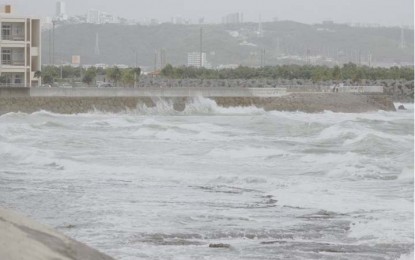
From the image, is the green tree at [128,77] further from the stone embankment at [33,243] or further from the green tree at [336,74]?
the stone embankment at [33,243]

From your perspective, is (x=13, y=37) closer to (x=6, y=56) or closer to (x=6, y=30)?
(x=6, y=30)

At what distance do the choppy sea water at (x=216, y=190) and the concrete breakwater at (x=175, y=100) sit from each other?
1229cm

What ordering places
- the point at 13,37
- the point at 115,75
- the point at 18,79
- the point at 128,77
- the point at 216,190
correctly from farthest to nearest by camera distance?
the point at 115,75 → the point at 128,77 → the point at 13,37 → the point at 18,79 → the point at 216,190

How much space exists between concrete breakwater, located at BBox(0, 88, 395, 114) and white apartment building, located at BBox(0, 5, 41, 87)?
6.25 metres

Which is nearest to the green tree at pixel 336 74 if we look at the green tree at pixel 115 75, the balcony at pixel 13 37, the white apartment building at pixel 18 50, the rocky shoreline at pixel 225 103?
the green tree at pixel 115 75

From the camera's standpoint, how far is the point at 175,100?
2389 inches

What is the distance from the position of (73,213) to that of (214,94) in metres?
44.5

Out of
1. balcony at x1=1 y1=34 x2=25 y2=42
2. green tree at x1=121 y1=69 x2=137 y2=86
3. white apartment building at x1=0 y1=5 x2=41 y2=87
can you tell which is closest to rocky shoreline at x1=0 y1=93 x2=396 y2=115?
white apartment building at x1=0 y1=5 x2=41 y2=87

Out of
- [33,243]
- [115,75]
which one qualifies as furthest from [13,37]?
[33,243]

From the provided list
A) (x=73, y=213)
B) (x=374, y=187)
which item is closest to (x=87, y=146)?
(x=374, y=187)

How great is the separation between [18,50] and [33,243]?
56900mm

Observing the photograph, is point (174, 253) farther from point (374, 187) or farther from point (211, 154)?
point (211, 154)

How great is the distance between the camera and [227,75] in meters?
101

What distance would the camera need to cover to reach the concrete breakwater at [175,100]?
2172 inches
